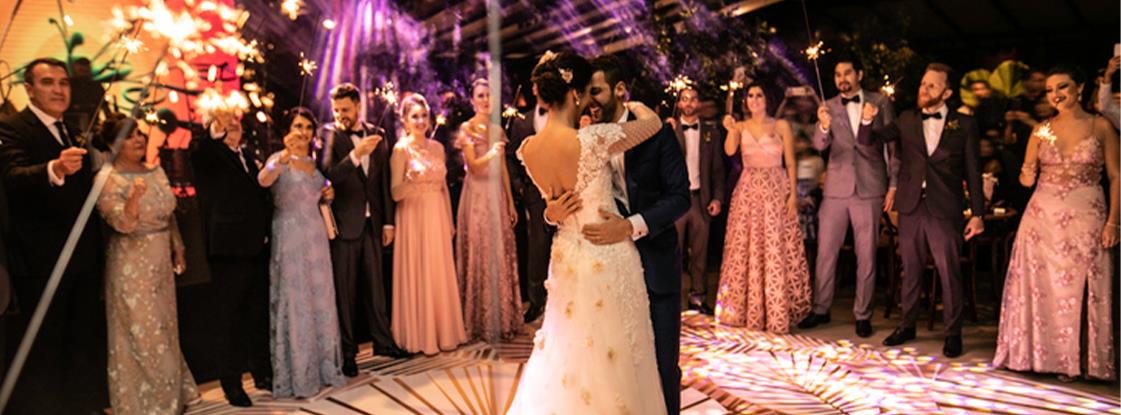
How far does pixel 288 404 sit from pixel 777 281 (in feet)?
9.95

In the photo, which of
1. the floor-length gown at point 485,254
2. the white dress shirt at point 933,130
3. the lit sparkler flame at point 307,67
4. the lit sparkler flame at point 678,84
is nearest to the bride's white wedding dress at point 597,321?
the floor-length gown at point 485,254

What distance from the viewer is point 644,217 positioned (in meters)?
2.64

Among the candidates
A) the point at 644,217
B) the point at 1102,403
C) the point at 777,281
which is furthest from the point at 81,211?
the point at 1102,403

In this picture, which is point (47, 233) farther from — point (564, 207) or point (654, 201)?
point (654, 201)

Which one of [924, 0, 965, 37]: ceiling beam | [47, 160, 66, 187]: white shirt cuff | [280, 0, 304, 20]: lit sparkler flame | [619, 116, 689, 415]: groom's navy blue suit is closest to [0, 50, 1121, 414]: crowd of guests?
[47, 160, 66, 187]: white shirt cuff

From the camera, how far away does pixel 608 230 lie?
258 centimetres

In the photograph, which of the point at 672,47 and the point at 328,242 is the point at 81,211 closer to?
the point at 328,242

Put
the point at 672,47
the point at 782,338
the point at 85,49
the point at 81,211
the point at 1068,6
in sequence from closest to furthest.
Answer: the point at 81,211
the point at 85,49
the point at 782,338
the point at 672,47
the point at 1068,6

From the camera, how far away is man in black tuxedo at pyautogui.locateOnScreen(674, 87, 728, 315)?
5578 mm

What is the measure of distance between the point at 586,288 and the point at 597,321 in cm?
11

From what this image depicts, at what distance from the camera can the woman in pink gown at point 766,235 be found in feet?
16.5

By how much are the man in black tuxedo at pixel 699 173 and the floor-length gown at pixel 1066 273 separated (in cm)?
204

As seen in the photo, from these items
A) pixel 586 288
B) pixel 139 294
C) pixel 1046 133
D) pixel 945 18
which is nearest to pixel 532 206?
pixel 139 294

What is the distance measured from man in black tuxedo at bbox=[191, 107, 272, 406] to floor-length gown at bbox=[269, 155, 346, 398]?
8cm
